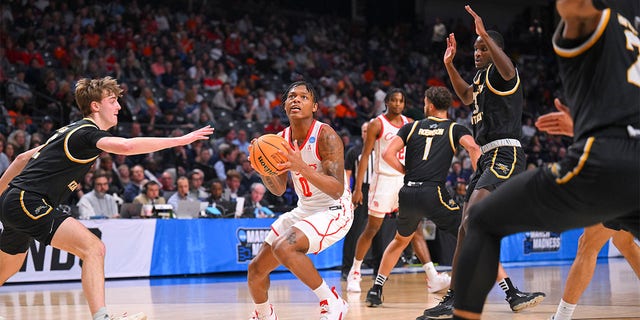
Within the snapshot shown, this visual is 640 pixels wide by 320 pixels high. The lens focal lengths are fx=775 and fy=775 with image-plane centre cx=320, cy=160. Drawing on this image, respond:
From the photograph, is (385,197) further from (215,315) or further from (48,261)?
(48,261)

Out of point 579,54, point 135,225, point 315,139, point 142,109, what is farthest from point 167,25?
point 579,54

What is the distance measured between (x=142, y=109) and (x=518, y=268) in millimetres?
8575

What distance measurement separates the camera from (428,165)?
8234 mm

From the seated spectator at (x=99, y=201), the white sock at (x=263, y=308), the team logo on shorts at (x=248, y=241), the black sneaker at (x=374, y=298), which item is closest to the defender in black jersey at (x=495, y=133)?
the black sneaker at (x=374, y=298)

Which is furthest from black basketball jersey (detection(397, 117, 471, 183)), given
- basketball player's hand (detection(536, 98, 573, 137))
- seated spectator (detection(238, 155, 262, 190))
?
seated spectator (detection(238, 155, 262, 190))

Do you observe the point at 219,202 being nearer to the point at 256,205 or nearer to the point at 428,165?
the point at 256,205

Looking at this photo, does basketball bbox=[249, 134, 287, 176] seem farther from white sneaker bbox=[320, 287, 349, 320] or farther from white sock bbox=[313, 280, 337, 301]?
white sneaker bbox=[320, 287, 349, 320]

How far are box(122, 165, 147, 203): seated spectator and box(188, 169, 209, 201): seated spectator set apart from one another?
2.67 ft

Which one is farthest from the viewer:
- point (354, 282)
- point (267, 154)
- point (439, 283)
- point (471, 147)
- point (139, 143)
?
point (354, 282)

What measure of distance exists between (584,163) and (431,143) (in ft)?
16.5

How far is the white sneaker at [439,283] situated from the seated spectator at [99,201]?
546cm

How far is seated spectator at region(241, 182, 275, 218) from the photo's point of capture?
13062 mm

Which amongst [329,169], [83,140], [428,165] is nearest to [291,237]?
[329,169]

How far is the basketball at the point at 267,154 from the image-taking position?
5430 mm
